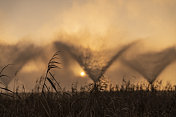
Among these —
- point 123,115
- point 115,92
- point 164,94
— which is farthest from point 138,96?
point 123,115

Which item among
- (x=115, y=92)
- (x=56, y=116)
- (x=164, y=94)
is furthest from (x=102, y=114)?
(x=164, y=94)

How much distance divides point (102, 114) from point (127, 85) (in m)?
4.97

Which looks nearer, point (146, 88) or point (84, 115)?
point (84, 115)

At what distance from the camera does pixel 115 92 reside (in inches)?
338

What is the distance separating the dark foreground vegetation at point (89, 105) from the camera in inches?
145

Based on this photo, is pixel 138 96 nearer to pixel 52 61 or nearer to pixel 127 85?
pixel 127 85

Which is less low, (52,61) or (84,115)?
(52,61)

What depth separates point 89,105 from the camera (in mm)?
3629

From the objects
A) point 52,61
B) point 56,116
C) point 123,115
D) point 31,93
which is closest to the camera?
point 52,61

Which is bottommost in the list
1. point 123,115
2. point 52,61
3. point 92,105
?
point 123,115

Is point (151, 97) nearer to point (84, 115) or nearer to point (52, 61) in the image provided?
point (84, 115)

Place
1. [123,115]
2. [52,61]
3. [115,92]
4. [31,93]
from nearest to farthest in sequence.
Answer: [52,61] → [123,115] → [31,93] → [115,92]

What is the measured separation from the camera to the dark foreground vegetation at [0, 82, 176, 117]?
368 centimetres

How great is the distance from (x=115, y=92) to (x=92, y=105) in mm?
5183
